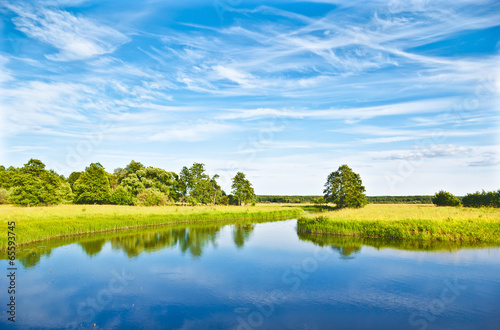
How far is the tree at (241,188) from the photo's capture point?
87.4m

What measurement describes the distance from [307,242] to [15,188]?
5141cm

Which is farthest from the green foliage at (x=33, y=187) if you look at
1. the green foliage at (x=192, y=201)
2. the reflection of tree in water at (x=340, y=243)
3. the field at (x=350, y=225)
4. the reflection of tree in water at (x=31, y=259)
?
the reflection of tree in water at (x=340, y=243)

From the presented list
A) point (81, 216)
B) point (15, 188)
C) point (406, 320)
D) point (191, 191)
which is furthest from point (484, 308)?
point (191, 191)

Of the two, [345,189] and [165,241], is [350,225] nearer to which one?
[165,241]

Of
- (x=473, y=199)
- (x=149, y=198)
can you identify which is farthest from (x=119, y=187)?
(x=473, y=199)

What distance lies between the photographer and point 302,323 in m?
12.6

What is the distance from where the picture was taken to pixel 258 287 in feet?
56.3

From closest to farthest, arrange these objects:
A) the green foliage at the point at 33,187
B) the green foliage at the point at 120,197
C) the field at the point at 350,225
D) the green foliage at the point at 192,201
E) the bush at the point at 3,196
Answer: the field at the point at 350,225, the green foliage at the point at 33,187, the bush at the point at 3,196, the green foliage at the point at 120,197, the green foliage at the point at 192,201

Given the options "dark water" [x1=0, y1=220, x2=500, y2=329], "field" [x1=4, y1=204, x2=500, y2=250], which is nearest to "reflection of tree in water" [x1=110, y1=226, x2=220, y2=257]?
"dark water" [x1=0, y1=220, x2=500, y2=329]

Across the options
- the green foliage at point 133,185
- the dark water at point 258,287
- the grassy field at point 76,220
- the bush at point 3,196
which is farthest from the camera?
the green foliage at point 133,185

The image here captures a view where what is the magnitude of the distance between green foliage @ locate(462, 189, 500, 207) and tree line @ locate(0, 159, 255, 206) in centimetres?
5209

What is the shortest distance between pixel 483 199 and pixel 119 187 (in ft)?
256

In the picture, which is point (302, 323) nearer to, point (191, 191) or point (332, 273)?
point (332, 273)

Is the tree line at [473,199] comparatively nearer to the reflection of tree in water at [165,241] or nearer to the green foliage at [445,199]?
the green foliage at [445,199]
